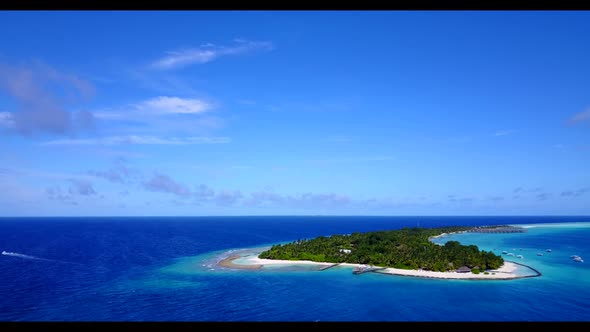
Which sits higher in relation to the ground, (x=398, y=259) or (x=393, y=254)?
(x=393, y=254)

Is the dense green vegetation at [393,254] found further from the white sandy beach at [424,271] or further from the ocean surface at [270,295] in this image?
the ocean surface at [270,295]

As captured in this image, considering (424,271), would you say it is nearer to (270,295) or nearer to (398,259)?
(398,259)

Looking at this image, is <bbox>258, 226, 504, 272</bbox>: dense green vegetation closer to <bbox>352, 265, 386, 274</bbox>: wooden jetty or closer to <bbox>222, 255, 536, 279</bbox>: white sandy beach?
<bbox>222, 255, 536, 279</bbox>: white sandy beach

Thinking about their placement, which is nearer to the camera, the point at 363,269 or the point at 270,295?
the point at 270,295

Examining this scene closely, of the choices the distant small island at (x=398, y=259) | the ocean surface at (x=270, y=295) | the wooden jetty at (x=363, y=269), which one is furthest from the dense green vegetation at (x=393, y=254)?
the ocean surface at (x=270, y=295)

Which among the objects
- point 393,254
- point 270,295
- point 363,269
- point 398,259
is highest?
point 393,254

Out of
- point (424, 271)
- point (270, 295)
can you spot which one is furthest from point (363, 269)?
point (270, 295)
